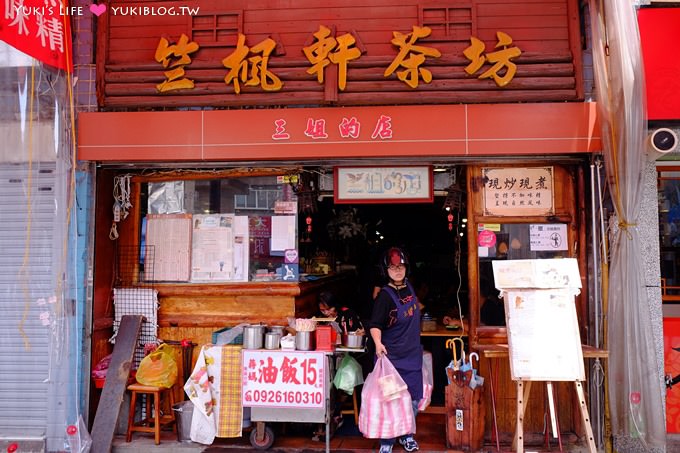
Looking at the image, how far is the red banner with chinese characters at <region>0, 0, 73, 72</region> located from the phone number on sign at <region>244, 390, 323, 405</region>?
169 inches

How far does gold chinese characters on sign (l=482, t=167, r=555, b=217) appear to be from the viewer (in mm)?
6363

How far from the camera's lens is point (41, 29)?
19.9 feet

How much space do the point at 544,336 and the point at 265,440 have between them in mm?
3251

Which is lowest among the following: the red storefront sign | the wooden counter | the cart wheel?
the cart wheel

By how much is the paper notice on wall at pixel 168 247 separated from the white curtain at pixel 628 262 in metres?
5.00

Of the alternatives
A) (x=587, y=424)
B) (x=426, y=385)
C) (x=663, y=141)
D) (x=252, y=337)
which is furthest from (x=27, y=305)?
(x=663, y=141)

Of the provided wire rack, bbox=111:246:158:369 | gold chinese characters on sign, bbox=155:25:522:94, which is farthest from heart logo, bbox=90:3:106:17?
wire rack, bbox=111:246:158:369

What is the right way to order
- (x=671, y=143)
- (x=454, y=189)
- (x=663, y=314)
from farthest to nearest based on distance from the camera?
(x=454, y=189)
(x=663, y=314)
(x=671, y=143)

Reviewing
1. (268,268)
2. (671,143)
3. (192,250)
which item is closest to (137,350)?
(192,250)

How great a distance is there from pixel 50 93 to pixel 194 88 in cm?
165

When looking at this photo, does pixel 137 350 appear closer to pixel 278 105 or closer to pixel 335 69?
pixel 278 105

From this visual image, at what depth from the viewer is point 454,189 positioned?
22.0 feet

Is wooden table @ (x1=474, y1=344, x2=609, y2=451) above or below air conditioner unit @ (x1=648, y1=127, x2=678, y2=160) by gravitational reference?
below

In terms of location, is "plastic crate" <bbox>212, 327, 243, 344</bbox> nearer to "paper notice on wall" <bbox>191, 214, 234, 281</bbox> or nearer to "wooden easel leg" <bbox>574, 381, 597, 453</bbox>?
"paper notice on wall" <bbox>191, 214, 234, 281</bbox>
